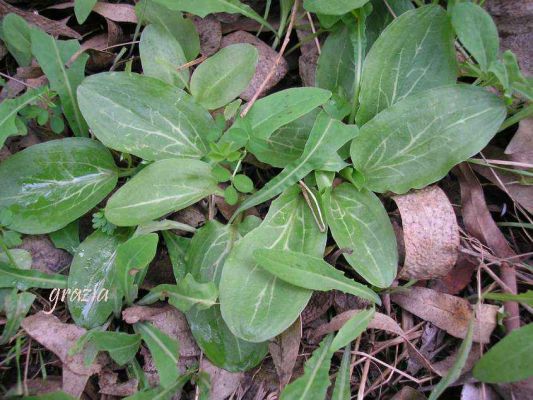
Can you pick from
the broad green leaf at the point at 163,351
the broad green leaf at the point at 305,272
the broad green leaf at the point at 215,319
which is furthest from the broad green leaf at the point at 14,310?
the broad green leaf at the point at 305,272

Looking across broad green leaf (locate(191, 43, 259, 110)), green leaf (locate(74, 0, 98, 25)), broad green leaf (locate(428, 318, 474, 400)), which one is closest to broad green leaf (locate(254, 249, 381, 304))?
broad green leaf (locate(428, 318, 474, 400))

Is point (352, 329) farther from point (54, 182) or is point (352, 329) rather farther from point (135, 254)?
point (54, 182)

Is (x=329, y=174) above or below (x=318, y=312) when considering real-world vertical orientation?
above

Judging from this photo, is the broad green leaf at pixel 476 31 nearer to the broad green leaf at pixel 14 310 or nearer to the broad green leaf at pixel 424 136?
the broad green leaf at pixel 424 136

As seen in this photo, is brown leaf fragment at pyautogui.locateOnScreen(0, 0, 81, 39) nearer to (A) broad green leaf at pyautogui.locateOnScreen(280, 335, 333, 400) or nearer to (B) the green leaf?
(B) the green leaf

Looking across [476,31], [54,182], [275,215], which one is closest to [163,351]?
[275,215]

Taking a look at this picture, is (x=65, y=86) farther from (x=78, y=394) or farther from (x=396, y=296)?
(x=396, y=296)

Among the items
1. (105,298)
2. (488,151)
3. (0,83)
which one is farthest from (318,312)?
(0,83)
